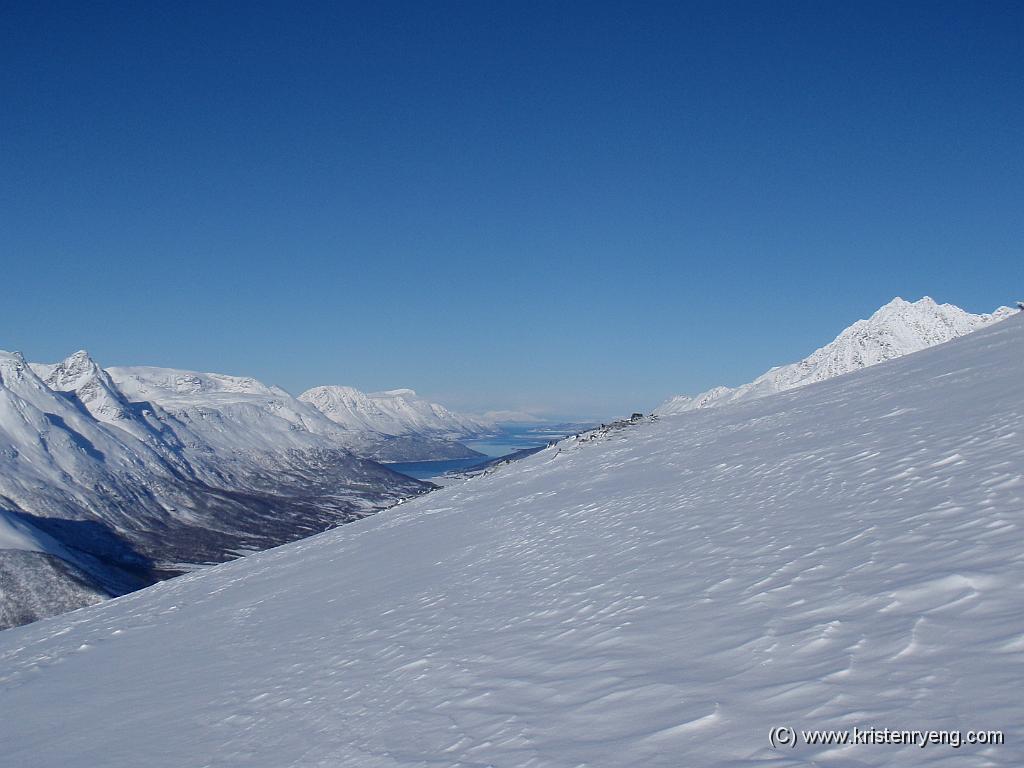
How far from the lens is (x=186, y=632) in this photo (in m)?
18.3

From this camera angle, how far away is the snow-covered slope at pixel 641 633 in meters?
6.11

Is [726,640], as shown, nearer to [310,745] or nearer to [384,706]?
[384,706]

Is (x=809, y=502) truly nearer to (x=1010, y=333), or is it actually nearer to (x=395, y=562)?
(x=395, y=562)

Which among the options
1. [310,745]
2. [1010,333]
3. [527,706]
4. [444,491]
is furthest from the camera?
[444,491]

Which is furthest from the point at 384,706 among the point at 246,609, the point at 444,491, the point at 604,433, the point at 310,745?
the point at 604,433

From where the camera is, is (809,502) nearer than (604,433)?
Yes

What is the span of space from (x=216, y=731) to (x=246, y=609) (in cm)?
969

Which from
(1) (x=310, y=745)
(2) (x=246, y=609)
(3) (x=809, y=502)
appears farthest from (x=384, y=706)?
(2) (x=246, y=609)

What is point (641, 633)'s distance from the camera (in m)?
9.04

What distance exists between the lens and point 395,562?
20.4m

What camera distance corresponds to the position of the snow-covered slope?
6113mm

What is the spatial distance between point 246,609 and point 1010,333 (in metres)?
32.7

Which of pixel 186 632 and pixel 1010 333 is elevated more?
pixel 1010 333

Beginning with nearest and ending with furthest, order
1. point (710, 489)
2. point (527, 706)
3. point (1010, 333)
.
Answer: point (527, 706)
point (710, 489)
point (1010, 333)
